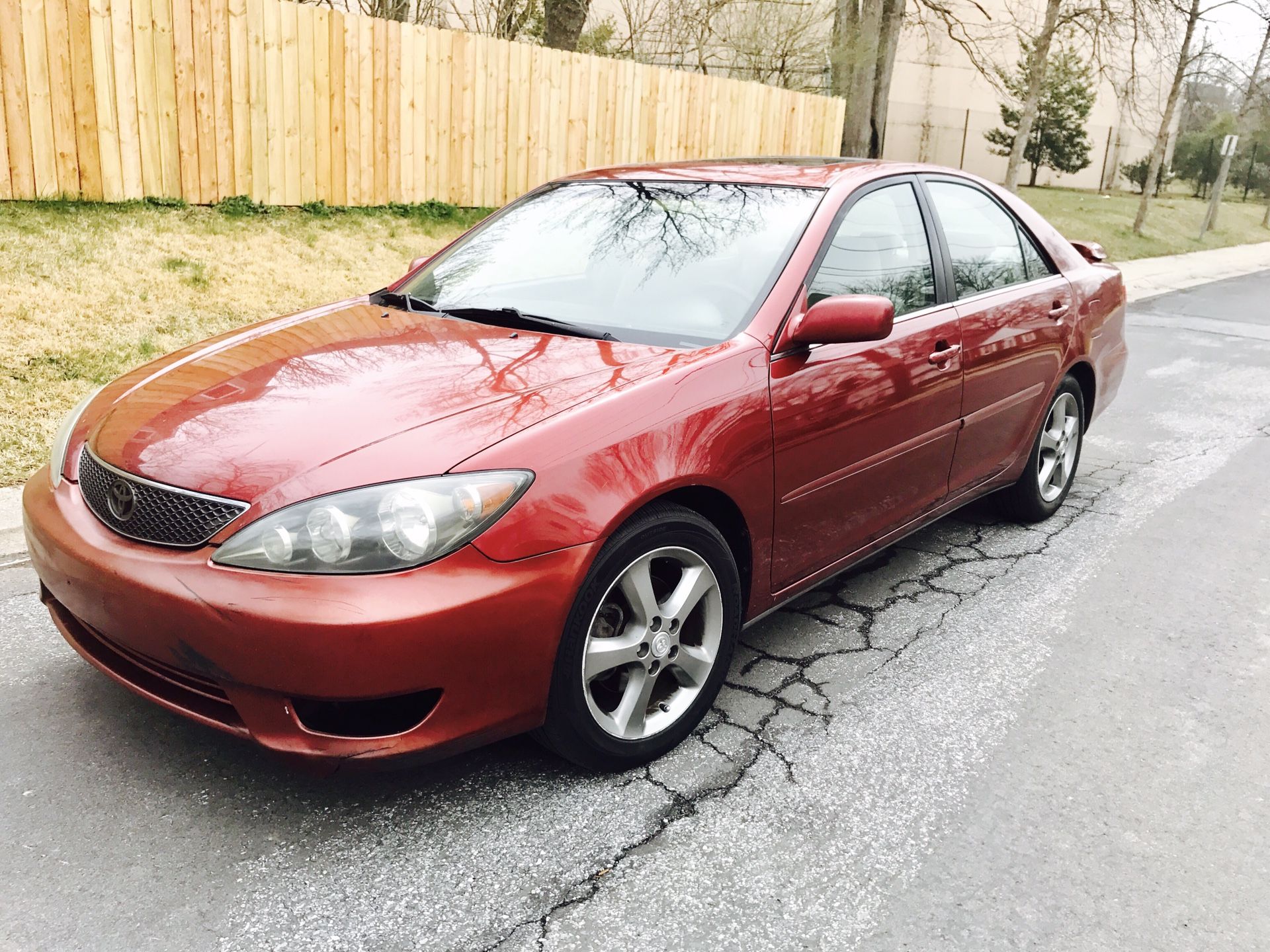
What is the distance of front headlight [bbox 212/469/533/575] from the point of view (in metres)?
2.29

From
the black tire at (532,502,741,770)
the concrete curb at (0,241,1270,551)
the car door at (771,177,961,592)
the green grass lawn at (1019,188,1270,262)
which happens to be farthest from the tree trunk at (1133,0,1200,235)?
the black tire at (532,502,741,770)

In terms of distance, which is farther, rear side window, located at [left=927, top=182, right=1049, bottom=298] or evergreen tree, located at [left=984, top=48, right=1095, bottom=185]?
evergreen tree, located at [left=984, top=48, right=1095, bottom=185]

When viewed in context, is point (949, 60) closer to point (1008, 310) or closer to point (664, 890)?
point (1008, 310)

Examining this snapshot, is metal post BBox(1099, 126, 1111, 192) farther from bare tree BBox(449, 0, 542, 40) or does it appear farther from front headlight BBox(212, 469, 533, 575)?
front headlight BBox(212, 469, 533, 575)

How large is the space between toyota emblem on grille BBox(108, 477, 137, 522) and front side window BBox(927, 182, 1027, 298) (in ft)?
9.58

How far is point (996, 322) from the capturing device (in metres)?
4.14

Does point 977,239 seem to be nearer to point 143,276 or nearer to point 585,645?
point 585,645

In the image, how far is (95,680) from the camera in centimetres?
316

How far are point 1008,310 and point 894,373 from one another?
1006 millimetres

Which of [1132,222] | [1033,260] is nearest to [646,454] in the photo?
[1033,260]

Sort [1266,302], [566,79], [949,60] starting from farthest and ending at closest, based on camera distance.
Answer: [949,60]
[1266,302]
[566,79]

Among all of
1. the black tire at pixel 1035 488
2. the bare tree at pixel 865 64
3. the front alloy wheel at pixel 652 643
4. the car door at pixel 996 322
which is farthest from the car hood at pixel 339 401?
the bare tree at pixel 865 64

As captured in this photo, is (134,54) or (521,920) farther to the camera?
(134,54)

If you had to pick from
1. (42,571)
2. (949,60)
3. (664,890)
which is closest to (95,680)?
(42,571)
